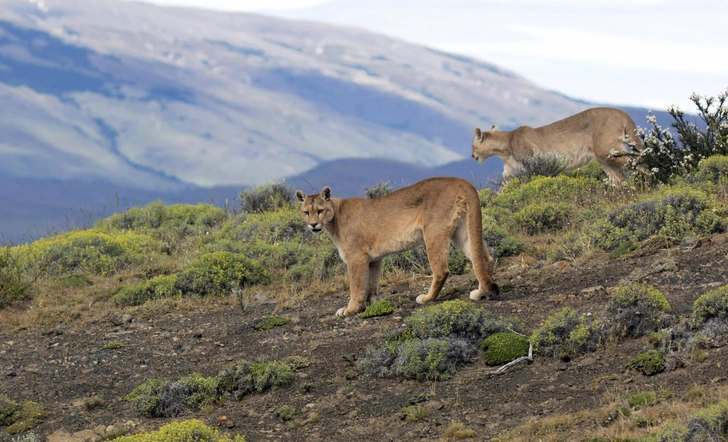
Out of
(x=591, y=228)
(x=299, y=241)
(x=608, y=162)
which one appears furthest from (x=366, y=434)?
(x=608, y=162)

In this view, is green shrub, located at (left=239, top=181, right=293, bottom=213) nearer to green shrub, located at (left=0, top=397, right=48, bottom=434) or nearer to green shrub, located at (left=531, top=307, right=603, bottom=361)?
green shrub, located at (left=0, top=397, right=48, bottom=434)

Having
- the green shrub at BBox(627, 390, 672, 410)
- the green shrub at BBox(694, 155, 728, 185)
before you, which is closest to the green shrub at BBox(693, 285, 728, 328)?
the green shrub at BBox(627, 390, 672, 410)

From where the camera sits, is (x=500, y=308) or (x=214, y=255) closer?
(x=500, y=308)

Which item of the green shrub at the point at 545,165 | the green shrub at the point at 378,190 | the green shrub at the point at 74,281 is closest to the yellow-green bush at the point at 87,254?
the green shrub at the point at 74,281

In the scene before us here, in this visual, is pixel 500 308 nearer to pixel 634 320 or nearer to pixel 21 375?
pixel 634 320

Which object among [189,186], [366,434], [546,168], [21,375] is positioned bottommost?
Answer: [189,186]

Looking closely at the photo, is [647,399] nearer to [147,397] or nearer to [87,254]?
[147,397]

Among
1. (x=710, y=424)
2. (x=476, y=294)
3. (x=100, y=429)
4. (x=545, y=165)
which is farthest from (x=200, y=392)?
(x=545, y=165)

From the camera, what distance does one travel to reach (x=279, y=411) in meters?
7.62

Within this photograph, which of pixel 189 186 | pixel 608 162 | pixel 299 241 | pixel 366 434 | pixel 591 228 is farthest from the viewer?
pixel 189 186

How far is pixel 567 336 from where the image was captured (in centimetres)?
800

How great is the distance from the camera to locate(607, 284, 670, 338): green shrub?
7910 mm

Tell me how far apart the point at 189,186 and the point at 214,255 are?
18761 centimetres

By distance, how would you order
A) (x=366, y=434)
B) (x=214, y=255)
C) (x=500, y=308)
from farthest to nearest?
1. (x=214, y=255)
2. (x=500, y=308)
3. (x=366, y=434)
